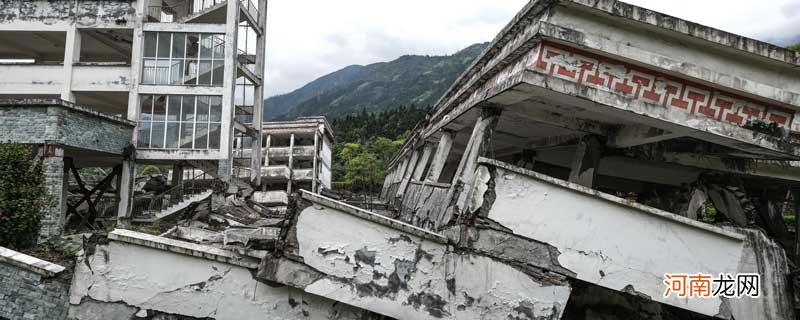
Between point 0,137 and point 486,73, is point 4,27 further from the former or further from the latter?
point 486,73

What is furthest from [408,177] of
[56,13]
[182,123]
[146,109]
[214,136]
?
[56,13]

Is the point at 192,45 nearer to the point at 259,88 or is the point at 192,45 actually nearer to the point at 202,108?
the point at 202,108

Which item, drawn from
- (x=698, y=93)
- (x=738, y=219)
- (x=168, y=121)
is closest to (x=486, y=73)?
(x=698, y=93)

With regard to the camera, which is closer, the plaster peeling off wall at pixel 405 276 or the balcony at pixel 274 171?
the plaster peeling off wall at pixel 405 276

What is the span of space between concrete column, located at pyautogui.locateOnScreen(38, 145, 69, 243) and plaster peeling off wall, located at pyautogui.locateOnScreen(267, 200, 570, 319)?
8.97 m

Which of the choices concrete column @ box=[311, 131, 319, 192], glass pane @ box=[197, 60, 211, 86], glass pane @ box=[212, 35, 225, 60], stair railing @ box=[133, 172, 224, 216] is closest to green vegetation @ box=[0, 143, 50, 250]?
stair railing @ box=[133, 172, 224, 216]

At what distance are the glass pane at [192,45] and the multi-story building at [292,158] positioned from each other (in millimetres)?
21633

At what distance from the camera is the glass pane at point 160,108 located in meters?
16.4

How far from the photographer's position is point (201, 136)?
651 inches

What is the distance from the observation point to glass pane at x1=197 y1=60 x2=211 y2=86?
16.8 meters

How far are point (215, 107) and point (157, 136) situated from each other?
212 centimetres

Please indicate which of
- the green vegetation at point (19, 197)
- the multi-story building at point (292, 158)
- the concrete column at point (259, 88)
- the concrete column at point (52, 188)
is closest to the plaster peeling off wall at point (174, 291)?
the green vegetation at point (19, 197)

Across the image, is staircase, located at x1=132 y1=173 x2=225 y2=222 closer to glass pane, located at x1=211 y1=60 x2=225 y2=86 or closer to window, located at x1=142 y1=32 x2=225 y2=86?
glass pane, located at x1=211 y1=60 x2=225 y2=86

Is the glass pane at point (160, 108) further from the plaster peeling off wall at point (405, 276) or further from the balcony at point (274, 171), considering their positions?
the balcony at point (274, 171)
